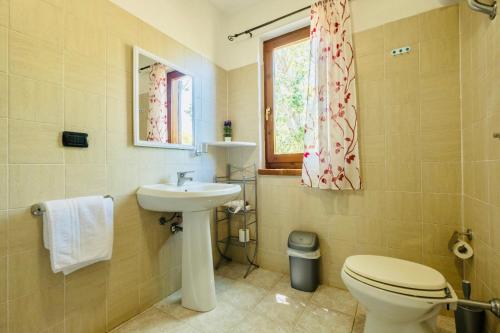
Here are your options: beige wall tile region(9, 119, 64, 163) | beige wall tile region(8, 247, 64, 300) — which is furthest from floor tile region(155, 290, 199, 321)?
beige wall tile region(9, 119, 64, 163)

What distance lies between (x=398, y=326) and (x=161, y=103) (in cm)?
189

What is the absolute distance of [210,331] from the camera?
50.8 inches

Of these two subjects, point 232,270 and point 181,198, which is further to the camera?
point 232,270

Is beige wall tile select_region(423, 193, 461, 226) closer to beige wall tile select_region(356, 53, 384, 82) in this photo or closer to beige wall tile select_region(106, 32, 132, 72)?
beige wall tile select_region(356, 53, 384, 82)

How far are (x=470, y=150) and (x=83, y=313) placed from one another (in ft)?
7.45

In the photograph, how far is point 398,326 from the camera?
1.02m

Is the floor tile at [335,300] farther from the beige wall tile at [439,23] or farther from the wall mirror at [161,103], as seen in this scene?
the beige wall tile at [439,23]

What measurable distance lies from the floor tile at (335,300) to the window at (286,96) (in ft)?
3.26

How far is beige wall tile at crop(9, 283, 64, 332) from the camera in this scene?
977mm

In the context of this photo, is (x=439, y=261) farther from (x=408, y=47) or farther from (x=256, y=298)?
(x=408, y=47)

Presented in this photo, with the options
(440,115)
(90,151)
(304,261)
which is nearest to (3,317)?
(90,151)

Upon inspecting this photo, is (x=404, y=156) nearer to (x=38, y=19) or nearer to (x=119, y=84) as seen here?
(x=119, y=84)

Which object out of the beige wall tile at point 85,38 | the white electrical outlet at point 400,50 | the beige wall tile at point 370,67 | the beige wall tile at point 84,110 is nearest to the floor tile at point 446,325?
the beige wall tile at point 370,67

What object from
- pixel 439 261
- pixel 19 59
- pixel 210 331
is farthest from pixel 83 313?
pixel 439 261
